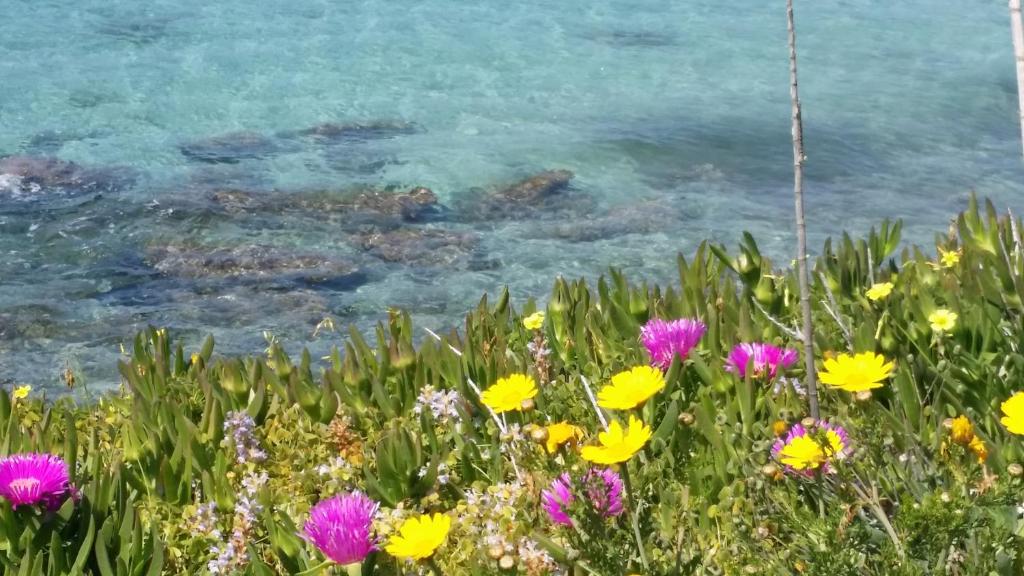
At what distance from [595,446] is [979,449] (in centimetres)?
93

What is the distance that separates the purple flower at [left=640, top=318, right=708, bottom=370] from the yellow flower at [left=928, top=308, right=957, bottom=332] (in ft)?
2.06

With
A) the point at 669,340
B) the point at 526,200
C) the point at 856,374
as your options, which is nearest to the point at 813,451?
the point at 856,374

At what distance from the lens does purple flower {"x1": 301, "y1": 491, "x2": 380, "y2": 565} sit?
243 cm

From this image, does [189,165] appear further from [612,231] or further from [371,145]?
[612,231]

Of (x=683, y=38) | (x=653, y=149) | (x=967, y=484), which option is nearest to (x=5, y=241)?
(x=653, y=149)

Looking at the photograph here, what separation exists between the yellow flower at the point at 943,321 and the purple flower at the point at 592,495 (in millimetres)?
1118

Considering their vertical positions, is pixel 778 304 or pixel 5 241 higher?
pixel 778 304

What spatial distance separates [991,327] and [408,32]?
36.5 ft

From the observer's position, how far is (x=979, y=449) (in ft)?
8.94

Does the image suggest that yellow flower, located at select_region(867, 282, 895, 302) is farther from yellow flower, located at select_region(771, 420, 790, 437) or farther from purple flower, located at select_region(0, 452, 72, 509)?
purple flower, located at select_region(0, 452, 72, 509)

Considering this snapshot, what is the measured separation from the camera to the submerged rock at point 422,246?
741cm

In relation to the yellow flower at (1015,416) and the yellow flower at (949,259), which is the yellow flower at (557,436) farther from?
the yellow flower at (949,259)

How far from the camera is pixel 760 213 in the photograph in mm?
8312

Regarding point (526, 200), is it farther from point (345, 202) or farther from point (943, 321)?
point (943, 321)
